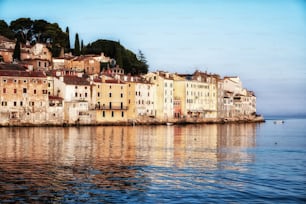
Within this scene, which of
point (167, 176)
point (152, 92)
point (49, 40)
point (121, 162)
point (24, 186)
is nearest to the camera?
point (24, 186)

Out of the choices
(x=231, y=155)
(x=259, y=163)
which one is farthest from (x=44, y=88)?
(x=259, y=163)

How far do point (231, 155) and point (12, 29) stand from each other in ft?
275

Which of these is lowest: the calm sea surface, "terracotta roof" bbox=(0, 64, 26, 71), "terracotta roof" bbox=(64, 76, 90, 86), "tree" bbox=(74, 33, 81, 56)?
the calm sea surface

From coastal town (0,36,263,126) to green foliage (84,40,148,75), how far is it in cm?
298

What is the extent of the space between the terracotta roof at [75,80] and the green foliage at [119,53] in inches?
923

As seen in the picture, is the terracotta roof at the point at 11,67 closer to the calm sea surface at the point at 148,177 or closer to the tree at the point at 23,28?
the tree at the point at 23,28

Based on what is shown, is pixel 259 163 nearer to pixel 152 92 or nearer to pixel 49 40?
pixel 152 92

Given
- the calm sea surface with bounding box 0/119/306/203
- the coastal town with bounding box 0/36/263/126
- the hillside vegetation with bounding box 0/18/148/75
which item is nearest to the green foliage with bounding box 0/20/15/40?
the hillside vegetation with bounding box 0/18/148/75

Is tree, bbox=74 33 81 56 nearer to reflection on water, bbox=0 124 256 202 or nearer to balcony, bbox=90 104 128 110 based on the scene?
balcony, bbox=90 104 128 110

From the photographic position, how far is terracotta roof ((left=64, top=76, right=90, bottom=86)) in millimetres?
71125

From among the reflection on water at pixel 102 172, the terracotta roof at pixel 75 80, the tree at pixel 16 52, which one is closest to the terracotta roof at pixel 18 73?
the terracotta roof at pixel 75 80

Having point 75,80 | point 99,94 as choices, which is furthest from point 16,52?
point 99,94

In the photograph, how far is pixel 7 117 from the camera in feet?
214

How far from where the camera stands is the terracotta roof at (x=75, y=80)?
71125mm
